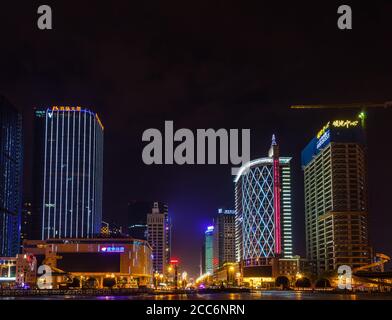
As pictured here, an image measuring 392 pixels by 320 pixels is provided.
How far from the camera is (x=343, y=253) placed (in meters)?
198

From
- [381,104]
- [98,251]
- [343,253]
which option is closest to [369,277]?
[381,104]

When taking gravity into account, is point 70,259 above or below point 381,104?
below

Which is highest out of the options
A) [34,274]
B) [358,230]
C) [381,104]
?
[381,104]
